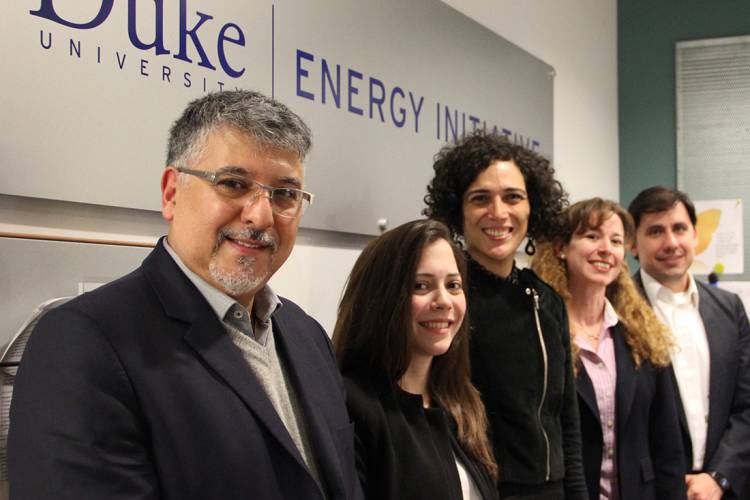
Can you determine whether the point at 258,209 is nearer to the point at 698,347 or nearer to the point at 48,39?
the point at 48,39

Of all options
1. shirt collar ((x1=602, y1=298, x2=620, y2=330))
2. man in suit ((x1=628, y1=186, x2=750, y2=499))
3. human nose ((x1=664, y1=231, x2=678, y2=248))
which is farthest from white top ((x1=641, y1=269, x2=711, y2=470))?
shirt collar ((x1=602, y1=298, x2=620, y2=330))

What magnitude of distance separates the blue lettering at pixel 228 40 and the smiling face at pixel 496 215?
2.23 feet

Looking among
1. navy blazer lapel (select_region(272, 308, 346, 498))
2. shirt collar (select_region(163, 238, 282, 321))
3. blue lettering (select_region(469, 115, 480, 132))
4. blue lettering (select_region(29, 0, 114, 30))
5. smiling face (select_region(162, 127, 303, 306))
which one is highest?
blue lettering (select_region(469, 115, 480, 132))

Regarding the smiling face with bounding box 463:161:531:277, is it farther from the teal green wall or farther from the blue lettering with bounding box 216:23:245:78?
the teal green wall

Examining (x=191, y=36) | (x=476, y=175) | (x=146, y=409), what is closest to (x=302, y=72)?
(x=191, y=36)

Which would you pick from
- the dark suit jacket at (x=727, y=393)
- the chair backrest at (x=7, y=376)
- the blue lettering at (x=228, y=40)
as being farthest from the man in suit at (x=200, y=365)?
the dark suit jacket at (x=727, y=393)

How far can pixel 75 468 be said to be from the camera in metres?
0.90

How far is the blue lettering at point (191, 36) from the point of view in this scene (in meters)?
1.57

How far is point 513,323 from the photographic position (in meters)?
1.90

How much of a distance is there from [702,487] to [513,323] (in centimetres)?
114

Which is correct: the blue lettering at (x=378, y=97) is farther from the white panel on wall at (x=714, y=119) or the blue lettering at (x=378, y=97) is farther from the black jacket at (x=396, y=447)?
the white panel on wall at (x=714, y=119)

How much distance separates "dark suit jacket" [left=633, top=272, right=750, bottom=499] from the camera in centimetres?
259

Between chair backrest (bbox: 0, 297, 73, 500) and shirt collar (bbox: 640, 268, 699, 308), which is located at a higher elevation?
shirt collar (bbox: 640, 268, 699, 308)

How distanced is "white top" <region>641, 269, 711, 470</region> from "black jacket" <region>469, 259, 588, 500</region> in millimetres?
814
